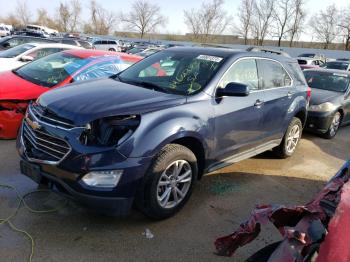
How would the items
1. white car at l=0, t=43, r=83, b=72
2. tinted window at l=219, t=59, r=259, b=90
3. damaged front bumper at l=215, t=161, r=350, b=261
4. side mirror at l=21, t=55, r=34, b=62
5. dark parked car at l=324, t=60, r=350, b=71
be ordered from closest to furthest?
damaged front bumper at l=215, t=161, r=350, b=261
tinted window at l=219, t=59, r=259, b=90
side mirror at l=21, t=55, r=34, b=62
white car at l=0, t=43, r=83, b=72
dark parked car at l=324, t=60, r=350, b=71

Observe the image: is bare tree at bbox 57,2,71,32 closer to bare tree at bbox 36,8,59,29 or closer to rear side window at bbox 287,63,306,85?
bare tree at bbox 36,8,59,29

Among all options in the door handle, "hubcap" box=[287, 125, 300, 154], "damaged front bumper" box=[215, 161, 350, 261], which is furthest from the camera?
→ "hubcap" box=[287, 125, 300, 154]

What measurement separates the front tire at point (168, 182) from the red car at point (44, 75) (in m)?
3.16

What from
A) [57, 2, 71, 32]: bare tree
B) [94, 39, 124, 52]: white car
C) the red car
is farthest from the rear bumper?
[57, 2, 71, 32]: bare tree

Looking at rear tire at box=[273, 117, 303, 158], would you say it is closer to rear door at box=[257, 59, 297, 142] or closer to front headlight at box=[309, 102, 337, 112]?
rear door at box=[257, 59, 297, 142]

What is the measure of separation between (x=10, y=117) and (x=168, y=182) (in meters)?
3.26

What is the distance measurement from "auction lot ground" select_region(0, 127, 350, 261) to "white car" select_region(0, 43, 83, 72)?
14.4 ft

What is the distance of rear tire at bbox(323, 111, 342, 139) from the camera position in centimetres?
793

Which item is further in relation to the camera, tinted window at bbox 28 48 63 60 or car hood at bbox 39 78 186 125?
tinted window at bbox 28 48 63 60

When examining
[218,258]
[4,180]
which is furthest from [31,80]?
[218,258]

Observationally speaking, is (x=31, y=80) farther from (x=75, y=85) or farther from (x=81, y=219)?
(x=81, y=219)

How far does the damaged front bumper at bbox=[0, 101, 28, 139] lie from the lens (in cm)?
560

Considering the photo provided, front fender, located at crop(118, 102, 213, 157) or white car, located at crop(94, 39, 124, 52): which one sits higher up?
front fender, located at crop(118, 102, 213, 157)

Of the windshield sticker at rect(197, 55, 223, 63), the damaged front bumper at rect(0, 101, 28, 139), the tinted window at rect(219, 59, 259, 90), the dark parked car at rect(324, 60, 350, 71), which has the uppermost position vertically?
the windshield sticker at rect(197, 55, 223, 63)
